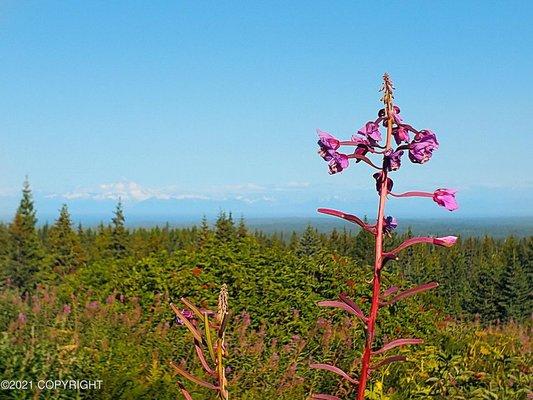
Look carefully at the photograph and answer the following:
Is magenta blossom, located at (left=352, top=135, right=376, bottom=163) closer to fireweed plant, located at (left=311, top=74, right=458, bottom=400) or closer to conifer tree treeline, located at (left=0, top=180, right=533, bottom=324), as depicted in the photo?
fireweed plant, located at (left=311, top=74, right=458, bottom=400)

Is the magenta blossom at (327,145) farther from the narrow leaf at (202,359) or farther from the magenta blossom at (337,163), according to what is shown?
the narrow leaf at (202,359)

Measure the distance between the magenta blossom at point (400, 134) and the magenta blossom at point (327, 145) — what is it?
0.14 metres

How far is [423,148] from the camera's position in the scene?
1533mm

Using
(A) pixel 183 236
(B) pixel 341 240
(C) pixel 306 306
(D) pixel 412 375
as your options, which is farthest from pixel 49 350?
(A) pixel 183 236

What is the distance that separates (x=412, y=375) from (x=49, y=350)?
2.91 metres

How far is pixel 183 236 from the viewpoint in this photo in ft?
228

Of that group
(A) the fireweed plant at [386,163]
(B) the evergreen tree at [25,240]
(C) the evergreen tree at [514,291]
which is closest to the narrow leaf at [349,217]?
(A) the fireweed plant at [386,163]

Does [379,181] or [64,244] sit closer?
[379,181]

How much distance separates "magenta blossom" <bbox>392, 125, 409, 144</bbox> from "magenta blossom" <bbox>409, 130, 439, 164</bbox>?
0.09 ft

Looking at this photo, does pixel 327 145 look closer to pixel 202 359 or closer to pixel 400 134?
pixel 400 134

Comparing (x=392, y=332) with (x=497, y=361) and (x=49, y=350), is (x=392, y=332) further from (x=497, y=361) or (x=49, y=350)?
(x=49, y=350)

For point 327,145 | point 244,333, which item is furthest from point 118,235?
point 327,145

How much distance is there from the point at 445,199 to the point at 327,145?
0.31m

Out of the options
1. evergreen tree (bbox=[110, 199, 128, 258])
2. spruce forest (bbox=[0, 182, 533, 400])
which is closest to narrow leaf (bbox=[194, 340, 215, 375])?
spruce forest (bbox=[0, 182, 533, 400])
